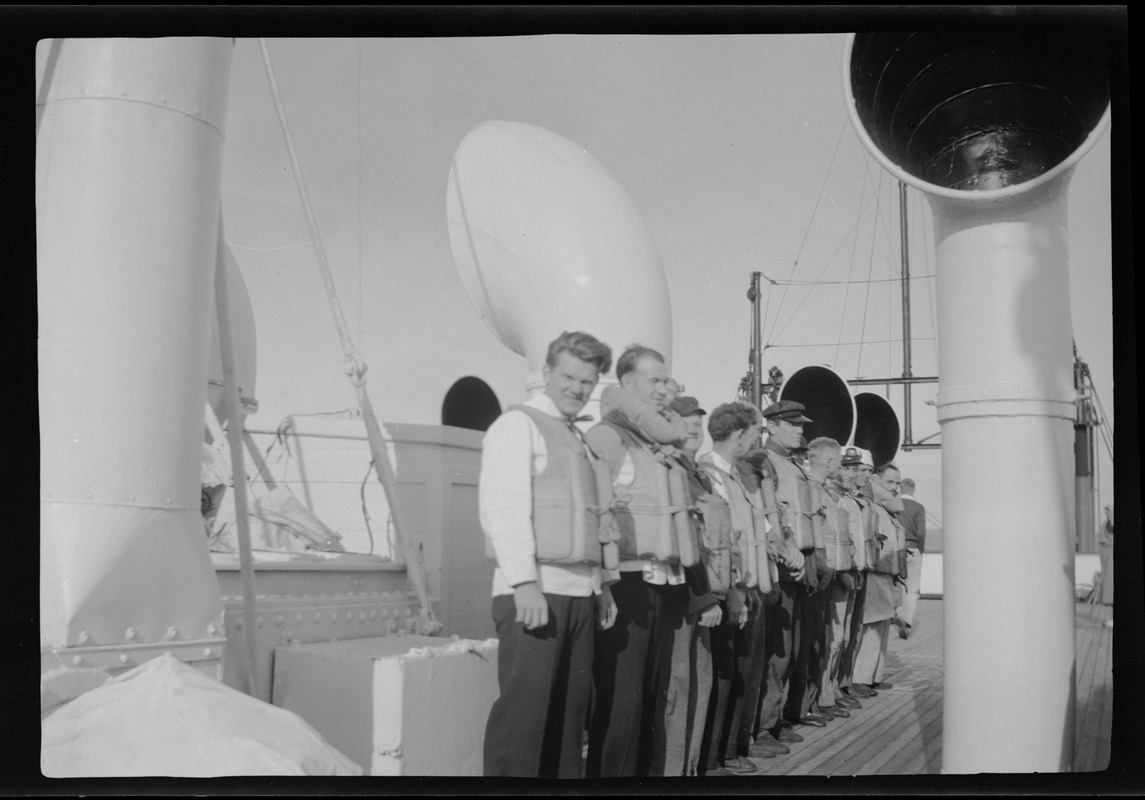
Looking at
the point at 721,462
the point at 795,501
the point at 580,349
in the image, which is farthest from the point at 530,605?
the point at 795,501

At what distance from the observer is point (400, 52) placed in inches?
122

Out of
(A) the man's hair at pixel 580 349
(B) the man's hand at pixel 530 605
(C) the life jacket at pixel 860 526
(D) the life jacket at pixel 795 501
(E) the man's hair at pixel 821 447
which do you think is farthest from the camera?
(C) the life jacket at pixel 860 526

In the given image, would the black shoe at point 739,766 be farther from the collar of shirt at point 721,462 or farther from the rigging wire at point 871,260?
the rigging wire at point 871,260

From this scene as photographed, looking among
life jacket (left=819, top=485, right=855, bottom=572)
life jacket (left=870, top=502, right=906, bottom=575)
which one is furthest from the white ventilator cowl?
life jacket (left=870, top=502, right=906, bottom=575)

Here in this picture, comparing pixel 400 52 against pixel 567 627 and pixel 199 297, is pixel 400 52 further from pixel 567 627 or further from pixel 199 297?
pixel 567 627

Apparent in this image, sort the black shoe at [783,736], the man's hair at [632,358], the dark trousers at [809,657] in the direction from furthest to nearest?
1. the dark trousers at [809,657]
2. the black shoe at [783,736]
3. the man's hair at [632,358]

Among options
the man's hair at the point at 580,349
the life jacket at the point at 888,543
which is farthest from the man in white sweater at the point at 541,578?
the life jacket at the point at 888,543

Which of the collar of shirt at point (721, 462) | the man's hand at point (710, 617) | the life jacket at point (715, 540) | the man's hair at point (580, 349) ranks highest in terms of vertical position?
the man's hair at point (580, 349)

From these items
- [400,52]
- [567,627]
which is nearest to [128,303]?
[400,52]

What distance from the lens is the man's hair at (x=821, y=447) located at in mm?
4504

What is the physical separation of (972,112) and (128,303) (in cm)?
227

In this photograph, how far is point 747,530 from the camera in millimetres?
3717

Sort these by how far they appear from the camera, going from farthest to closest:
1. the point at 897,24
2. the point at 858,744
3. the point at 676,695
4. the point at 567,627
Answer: the point at 858,744
the point at 676,695
the point at 897,24
the point at 567,627

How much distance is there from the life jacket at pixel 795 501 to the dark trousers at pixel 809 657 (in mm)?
315
